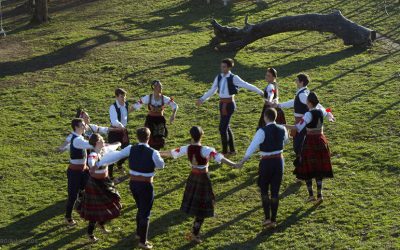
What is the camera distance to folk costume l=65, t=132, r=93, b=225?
12.8 m

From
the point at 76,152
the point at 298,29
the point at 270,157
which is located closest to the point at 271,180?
the point at 270,157

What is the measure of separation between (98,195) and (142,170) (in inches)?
40.4

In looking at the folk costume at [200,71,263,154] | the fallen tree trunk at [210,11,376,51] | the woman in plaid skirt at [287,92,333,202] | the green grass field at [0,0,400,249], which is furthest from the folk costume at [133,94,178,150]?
the fallen tree trunk at [210,11,376,51]

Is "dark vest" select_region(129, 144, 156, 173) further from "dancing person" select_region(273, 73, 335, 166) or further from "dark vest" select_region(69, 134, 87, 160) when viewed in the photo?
"dancing person" select_region(273, 73, 335, 166)

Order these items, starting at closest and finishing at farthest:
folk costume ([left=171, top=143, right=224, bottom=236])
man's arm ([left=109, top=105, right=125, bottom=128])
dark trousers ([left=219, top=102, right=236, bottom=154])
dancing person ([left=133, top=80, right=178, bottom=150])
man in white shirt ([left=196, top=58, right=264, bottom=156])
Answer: folk costume ([left=171, top=143, right=224, bottom=236])
man's arm ([left=109, top=105, right=125, bottom=128])
dancing person ([left=133, top=80, right=178, bottom=150])
man in white shirt ([left=196, top=58, right=264, bottom=156])
dark trousers ([left=219, top=102, right=236, bottom=154])

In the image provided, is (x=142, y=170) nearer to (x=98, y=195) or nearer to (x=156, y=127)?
(x=98, y=195)

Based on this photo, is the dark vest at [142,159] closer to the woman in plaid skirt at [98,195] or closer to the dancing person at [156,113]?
the woman in plaid skirt at [98,195]

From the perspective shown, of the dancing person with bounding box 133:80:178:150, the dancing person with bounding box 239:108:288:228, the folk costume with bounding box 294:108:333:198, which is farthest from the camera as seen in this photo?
the dancing person with bounding box 133:80:178:150

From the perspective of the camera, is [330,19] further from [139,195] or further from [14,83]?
[139,195]

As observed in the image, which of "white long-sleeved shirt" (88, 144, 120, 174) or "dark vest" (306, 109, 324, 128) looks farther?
"dark vest" (306, 109, 324, 128)

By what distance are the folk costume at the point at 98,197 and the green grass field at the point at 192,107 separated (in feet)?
1.85

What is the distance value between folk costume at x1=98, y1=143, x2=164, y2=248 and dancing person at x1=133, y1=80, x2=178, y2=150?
3467 millimetres

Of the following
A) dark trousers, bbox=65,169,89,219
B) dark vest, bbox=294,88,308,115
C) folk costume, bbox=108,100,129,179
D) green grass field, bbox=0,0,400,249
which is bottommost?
green grass field, bbox=0,0,400,249

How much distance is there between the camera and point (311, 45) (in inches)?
942
